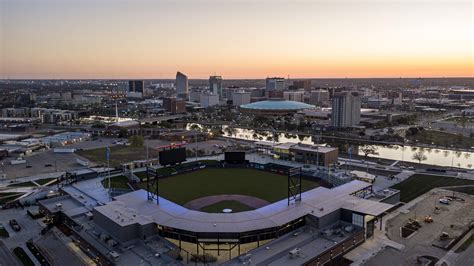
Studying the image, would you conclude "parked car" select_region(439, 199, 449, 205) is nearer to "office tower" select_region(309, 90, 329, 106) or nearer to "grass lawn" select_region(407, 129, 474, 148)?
"grass lawn" select_region(407, 129, 474, 148)

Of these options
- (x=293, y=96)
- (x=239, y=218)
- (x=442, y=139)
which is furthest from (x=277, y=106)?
(x=239, y=218)

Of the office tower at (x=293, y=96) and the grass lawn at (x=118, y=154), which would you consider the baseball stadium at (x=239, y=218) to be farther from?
the office tower at (x=293, y=96)

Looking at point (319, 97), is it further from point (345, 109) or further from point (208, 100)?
point (345, 109)

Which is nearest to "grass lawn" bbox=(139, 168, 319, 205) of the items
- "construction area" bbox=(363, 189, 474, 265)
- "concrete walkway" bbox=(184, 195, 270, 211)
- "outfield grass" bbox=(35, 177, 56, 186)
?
"concrete walkway" bbox=(184, 195, 270, 211)

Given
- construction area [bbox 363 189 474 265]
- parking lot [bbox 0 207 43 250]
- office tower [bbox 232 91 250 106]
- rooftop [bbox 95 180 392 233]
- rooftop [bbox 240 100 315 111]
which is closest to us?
construction area [bbox 363 189 474 265]

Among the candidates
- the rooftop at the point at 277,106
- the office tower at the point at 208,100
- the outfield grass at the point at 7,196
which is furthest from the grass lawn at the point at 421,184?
the office tower at the point at 208,100

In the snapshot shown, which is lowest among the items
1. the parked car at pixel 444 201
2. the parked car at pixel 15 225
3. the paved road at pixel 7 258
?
the paved road at pixel 7 258

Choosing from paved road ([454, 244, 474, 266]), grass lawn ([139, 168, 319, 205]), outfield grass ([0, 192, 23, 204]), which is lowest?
outfield grass ([0, 192, 23, 204])
